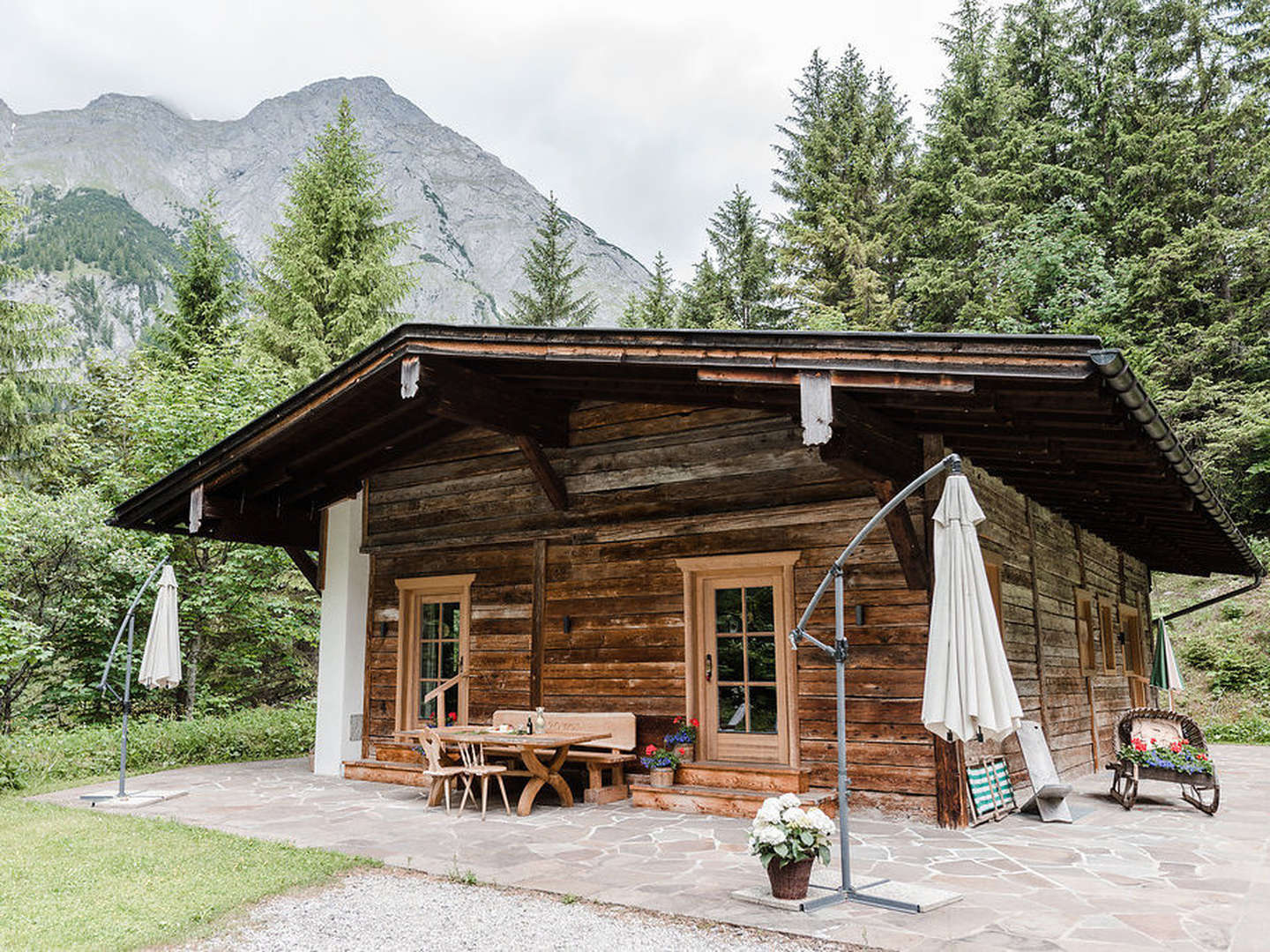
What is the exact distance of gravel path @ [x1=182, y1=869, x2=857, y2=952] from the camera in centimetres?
393

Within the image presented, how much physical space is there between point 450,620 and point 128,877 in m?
4.95

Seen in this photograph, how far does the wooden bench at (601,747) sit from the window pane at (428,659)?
196cm

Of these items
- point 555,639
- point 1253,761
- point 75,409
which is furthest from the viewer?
point 75,409

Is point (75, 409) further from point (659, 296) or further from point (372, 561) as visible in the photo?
point (659, 296)

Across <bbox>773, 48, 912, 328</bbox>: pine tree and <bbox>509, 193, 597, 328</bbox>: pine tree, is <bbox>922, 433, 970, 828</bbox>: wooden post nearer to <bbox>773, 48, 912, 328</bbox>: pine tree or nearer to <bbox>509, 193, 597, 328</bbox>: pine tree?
<bbox>773, 48, 912, 328</bbox>: pine tree

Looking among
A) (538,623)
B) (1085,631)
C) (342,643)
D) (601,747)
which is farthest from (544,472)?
(1085,631)

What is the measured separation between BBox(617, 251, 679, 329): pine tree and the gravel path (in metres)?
22.3

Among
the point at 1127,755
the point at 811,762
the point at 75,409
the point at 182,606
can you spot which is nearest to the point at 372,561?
the point at 182,606

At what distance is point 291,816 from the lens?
7203mm

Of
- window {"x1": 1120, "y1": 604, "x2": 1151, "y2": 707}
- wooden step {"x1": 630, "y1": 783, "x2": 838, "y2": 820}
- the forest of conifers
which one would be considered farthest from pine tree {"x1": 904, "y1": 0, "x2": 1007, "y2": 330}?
wooden step {"x1": 630, "y1": 783, "x2": 838, "y2": 820}

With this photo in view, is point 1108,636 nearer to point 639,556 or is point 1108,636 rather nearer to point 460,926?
point 639,556

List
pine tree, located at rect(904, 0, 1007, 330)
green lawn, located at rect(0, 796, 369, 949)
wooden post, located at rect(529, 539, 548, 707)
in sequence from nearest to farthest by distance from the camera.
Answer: green lawn, located at rect(0, 796, 369, 949) → wooden post, located at rect(529, 539, 548, 707) → pine tree, located at rect(904, 0, 1007, 330)

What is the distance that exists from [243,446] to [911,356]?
21.7 ft

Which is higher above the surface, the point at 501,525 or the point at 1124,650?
the point at 501,525
